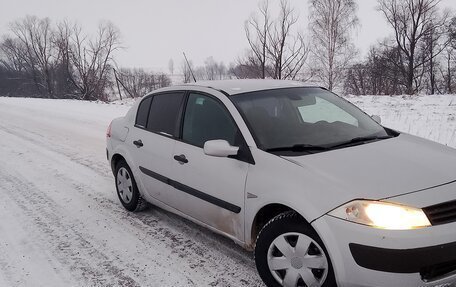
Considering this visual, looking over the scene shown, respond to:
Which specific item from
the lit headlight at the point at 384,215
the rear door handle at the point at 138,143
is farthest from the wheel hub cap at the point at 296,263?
the rear door handle at the point at 138,143

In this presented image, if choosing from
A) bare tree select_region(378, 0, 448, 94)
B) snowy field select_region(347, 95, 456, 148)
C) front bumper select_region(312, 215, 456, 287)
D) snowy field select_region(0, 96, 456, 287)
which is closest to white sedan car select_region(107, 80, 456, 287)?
front bumper select_region(312, 215, 456, 287)

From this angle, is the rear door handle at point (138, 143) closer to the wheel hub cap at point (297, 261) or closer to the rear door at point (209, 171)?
the rear door at point (209, 171)

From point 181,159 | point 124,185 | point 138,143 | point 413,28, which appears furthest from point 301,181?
point 413,28

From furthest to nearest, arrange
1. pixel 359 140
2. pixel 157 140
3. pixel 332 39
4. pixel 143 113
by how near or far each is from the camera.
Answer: pixel 332 39
pixel 143 113
pixel 157 140
pixel 359 140

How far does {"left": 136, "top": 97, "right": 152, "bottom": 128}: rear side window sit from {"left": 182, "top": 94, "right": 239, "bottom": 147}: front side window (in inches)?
32.5

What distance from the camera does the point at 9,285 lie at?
304 cm

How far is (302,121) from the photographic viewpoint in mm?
3445

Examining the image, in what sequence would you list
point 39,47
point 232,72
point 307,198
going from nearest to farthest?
point 307,198 → point 232,72 → point 39,47

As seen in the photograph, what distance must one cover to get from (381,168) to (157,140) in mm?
2303

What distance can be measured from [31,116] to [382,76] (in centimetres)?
3927

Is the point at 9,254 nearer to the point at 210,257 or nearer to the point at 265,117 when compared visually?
the point at 210,257

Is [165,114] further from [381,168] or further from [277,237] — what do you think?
[381,168]

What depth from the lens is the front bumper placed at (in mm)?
2182

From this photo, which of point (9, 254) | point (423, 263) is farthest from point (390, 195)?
point (9, 254)
